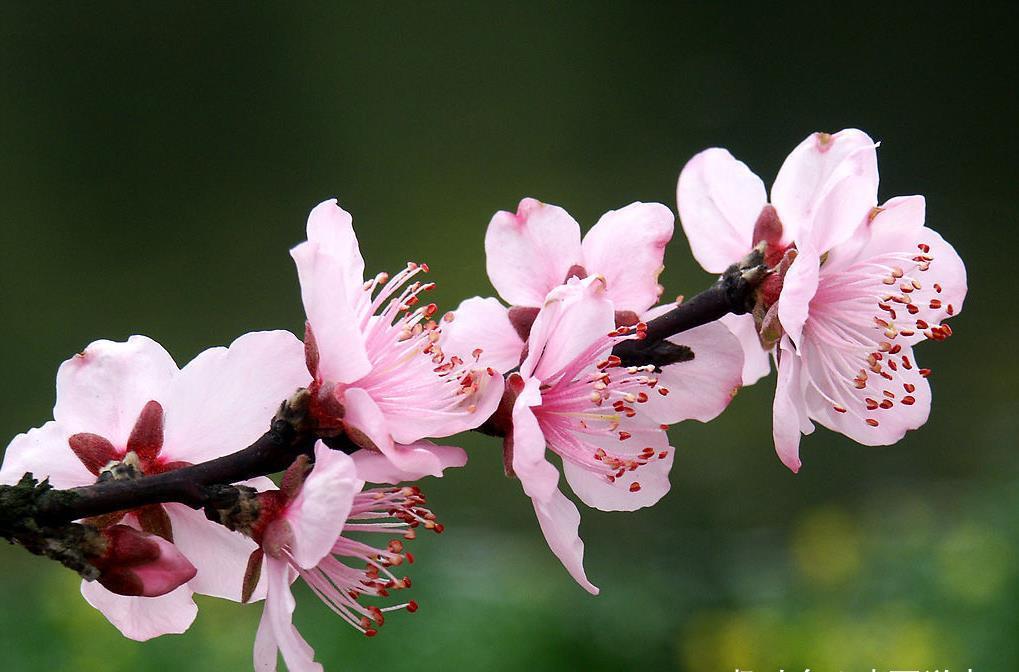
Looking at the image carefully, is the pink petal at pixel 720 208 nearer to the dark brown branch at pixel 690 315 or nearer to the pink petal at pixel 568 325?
the dark brown branch at pixel 690 315

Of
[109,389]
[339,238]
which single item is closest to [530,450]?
[339,238]

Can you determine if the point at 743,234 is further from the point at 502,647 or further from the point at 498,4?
the point at 498,4

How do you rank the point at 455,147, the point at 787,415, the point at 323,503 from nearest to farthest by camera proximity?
1. the point at 323,503
2. the point at 787,415
3. the point at 455,147

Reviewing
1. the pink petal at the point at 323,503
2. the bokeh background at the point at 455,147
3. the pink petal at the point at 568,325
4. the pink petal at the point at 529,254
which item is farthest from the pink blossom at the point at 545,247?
the bokeh background at the point at 455,147

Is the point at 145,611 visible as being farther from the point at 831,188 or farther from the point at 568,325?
the point at 831,188

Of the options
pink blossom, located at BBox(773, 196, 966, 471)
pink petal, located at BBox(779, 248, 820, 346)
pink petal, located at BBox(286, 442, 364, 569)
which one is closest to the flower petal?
pink blossom, located at BBox(773, 196, 966, 471)

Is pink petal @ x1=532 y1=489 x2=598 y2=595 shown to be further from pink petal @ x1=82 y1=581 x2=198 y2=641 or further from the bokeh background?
the bokeh background

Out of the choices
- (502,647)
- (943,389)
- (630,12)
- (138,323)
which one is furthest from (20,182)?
(943,389)
